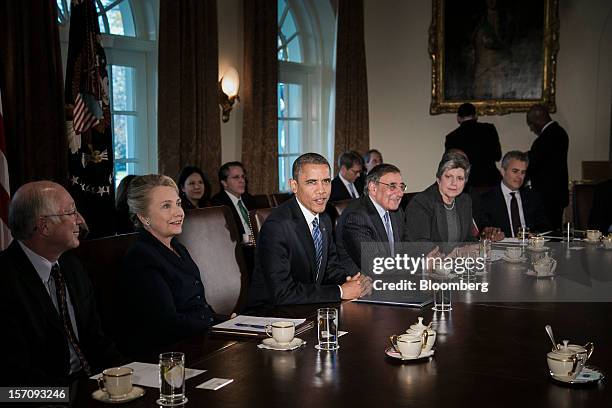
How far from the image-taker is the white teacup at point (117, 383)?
6.23ft

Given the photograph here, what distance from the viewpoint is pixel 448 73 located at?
1020 centimetres

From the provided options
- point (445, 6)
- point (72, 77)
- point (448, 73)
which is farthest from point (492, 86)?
point (72, 77)

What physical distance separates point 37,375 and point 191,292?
83 centimetres

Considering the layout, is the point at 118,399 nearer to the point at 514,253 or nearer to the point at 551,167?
the point at 514,253

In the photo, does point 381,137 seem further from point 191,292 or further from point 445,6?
point 191,292

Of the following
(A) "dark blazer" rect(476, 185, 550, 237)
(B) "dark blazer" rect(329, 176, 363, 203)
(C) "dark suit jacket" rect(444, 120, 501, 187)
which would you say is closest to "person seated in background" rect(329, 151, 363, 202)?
(B) "dark blazer" rect(329, 176, 363, 203)

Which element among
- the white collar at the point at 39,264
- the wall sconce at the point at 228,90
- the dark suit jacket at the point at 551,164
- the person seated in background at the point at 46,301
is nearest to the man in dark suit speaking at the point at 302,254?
the person seated in background at the point at 46,301

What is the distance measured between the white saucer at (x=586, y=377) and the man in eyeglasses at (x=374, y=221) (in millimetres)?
2010

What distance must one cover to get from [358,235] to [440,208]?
0.85m

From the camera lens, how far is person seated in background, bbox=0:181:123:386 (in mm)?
2396

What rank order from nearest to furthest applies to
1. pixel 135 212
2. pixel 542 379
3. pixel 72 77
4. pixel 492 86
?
1. pixel 542 379
2. pixel 135 212
3. pixel 72 77
4. pixel 492 86

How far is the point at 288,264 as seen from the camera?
3324mm


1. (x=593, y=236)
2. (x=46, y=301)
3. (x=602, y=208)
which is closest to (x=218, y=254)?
(x=46, y=301)

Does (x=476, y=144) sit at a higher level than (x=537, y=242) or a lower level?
higher
